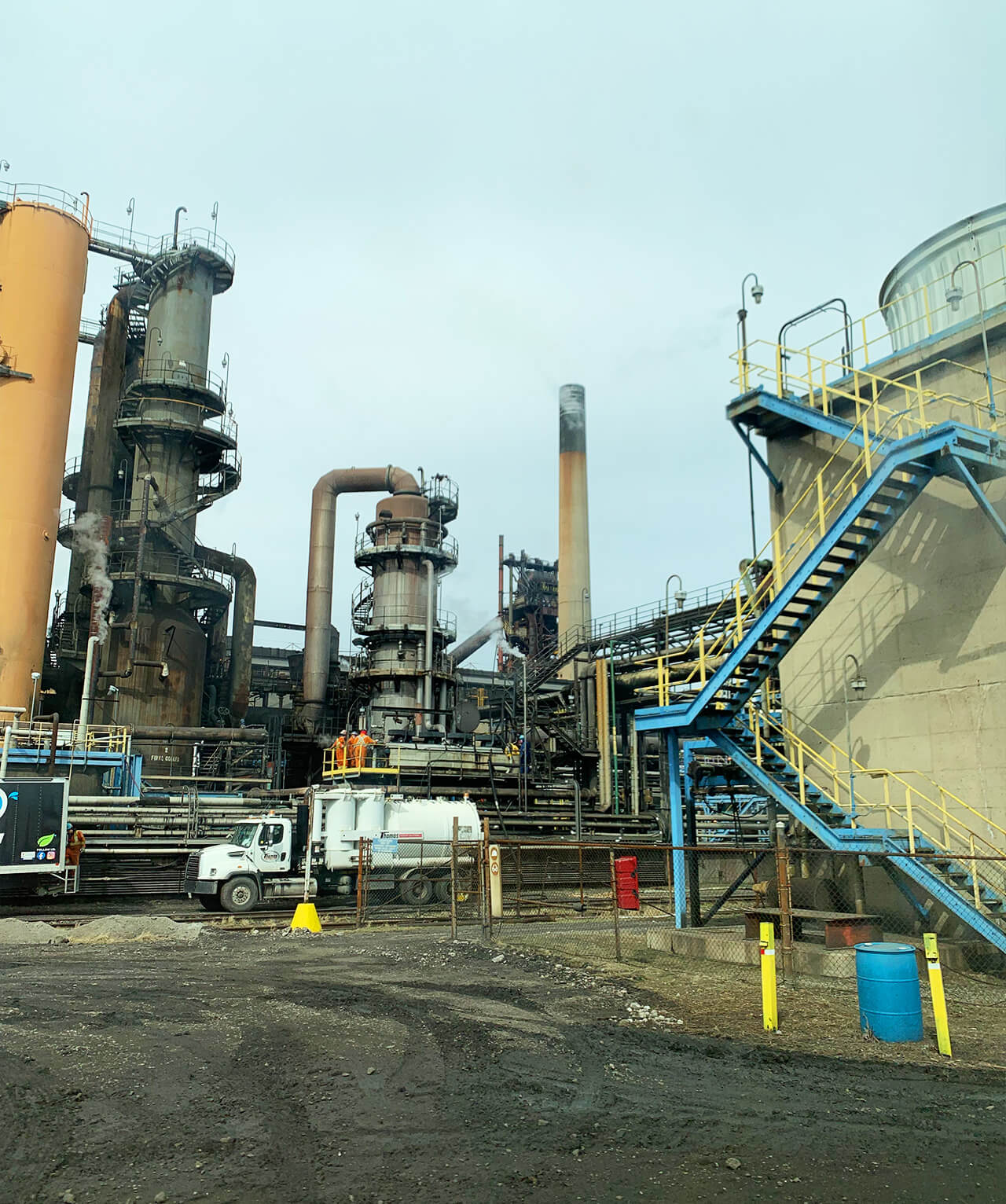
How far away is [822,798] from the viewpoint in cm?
1547

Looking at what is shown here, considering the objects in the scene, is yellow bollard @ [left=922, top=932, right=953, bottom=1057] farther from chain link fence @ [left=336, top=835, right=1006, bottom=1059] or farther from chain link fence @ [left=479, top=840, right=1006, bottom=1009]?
chain link fence @ [left=479, top=840, right=1006, bottom=1009]

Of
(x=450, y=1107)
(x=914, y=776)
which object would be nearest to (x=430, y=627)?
(x=914, y=776)

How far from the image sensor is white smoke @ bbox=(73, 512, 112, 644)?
40.7 m

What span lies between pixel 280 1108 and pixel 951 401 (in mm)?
13747

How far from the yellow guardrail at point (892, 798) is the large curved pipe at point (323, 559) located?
3420 centimetres

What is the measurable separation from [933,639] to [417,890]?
14488mm

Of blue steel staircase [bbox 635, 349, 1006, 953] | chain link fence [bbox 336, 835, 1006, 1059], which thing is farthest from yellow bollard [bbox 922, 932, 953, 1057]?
blue steel staircase [bbox 635, 349, 1006, 953]

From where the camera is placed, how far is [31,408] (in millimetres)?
39312

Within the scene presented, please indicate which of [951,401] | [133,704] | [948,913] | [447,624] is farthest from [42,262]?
[948,913]

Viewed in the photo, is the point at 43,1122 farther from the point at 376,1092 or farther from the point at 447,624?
the point at 447,624

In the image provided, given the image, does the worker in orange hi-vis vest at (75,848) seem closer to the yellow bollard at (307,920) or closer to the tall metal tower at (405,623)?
the yellow bollard at (307,920)

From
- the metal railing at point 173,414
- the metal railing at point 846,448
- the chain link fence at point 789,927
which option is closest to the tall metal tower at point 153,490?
the metal railing at point 173,414

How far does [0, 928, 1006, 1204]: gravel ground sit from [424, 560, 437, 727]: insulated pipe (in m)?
34.7

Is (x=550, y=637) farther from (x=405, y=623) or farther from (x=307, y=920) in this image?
(x=307, y=920)
